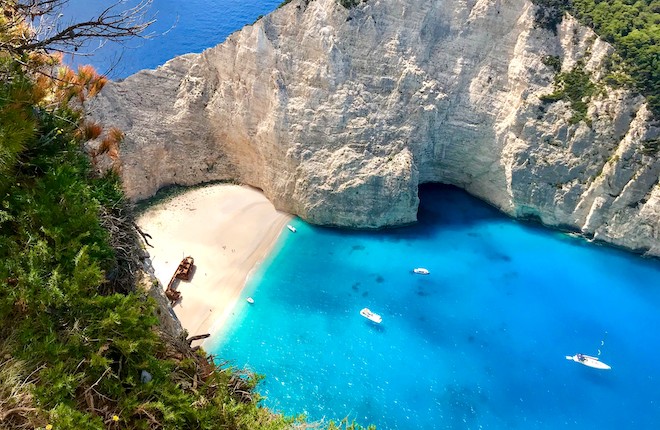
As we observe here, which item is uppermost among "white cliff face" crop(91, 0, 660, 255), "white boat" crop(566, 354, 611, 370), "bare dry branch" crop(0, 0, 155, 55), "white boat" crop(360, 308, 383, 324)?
"bare dry branch" crop(0, 0, 155, 55)

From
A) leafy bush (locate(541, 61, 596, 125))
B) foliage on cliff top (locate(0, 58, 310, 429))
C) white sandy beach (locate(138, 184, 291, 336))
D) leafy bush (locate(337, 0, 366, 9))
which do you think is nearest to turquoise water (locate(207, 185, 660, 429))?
white sandy beach (locate(138, 184, 291, 336))

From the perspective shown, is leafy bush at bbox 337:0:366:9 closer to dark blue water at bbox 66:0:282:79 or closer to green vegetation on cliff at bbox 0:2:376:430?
dark blue water at bbox 66:0:282:79

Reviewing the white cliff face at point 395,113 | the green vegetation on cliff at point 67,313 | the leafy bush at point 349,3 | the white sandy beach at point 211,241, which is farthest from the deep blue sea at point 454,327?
the leafy bush at point 349,3

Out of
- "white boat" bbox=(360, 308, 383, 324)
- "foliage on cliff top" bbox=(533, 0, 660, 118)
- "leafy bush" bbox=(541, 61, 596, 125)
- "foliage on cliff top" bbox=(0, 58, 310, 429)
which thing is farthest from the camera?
"leafy bush" bbox=(541, 61, 596, 125)

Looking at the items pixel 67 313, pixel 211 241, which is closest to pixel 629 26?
pixel 211 241

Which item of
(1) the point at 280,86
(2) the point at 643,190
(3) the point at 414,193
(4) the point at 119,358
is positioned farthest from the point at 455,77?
(4) the point at 119,358

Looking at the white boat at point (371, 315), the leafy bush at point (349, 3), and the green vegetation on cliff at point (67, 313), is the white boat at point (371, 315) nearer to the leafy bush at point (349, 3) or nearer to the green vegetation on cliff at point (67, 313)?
the green vegetation on cliff at point (67, 313)
